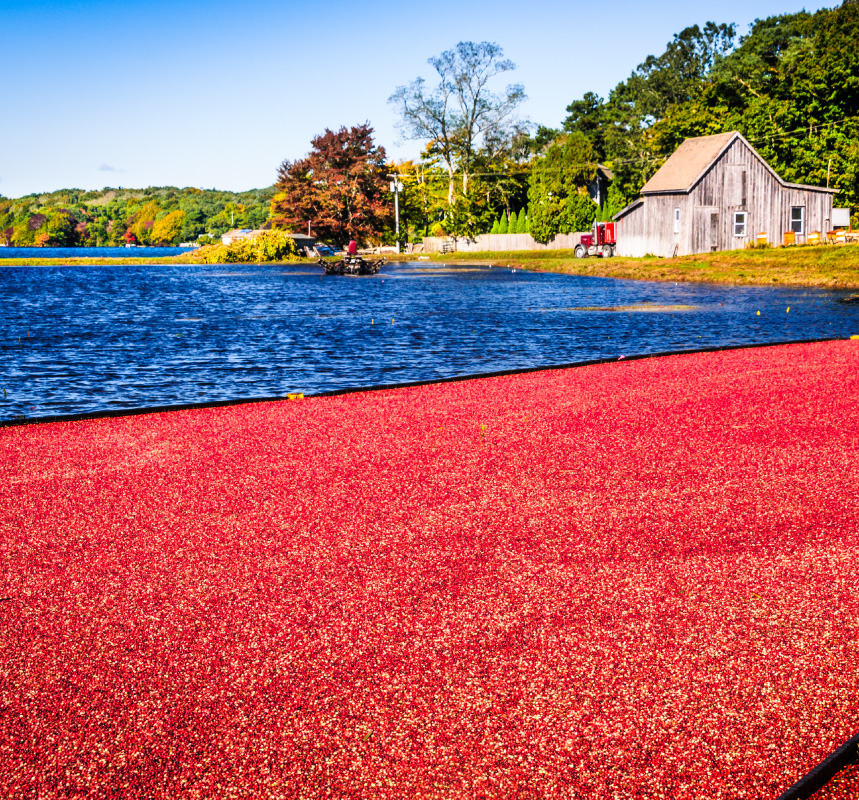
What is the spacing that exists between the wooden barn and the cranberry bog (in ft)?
152

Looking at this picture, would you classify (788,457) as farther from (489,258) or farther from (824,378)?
(489,258)

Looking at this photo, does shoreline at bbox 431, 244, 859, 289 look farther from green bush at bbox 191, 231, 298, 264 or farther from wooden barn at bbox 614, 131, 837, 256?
green bush at bbox 191, 231, 298, 264

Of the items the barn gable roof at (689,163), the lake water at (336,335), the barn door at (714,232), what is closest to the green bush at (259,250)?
the barn gable roof at (689,163)

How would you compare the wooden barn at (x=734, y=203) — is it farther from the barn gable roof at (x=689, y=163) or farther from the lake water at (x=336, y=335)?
the lake water at (x=336, y=335)

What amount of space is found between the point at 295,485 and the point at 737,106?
78976 millimetres

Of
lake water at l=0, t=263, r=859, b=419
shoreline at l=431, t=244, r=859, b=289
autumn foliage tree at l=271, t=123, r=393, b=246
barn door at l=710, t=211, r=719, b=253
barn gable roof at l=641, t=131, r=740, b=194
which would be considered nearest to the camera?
lake water at l=0, t=263, r=859, b=419

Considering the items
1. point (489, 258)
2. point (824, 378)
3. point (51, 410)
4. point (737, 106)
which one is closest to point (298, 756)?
point (51, 410)

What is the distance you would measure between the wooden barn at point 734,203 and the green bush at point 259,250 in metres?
51.4

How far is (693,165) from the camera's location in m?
53.2

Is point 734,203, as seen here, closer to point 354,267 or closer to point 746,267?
point 746,267

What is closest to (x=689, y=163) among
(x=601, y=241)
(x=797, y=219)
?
(x=797, y=219)

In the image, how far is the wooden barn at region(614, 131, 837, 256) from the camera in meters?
51.9

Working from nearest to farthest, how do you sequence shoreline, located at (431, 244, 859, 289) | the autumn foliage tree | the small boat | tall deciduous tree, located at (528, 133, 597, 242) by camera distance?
shoreline, located at (431, 244, 859, 289) → the small boat → tall deciduous tree, located at (528, 133, 597, 242) → the autumn foliage tree

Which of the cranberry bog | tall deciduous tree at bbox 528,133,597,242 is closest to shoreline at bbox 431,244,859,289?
tall deciduous tree at bbox 528,133,597,242
